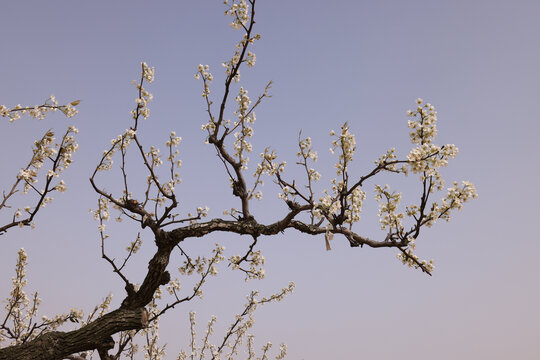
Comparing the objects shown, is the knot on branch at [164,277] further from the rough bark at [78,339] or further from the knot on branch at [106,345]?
the knot on branch at [106,345]

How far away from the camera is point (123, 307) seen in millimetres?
6363

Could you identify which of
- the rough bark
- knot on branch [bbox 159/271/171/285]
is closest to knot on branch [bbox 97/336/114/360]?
the rough bark

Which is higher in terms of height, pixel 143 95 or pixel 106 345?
pixel 143 95

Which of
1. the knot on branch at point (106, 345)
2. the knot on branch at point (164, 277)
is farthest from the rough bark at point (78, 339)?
the knot on branch at point (164, 277)

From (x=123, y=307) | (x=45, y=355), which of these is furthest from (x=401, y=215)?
(x=45, y=355)

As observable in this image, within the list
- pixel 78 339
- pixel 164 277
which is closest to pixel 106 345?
pixel 78 339

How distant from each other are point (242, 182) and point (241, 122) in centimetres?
112

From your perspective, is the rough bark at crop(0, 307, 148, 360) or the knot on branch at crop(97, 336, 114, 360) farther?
the knot on branch at crop(97, 336, 114, 360)

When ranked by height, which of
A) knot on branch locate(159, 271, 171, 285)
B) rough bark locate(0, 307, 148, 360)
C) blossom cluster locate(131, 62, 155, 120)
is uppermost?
blossom cluster locate(131, 62, 155, 120)

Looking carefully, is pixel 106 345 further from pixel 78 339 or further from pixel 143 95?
pixel 143 95

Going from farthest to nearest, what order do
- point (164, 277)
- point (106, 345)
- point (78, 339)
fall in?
point (164, 277), point (106, 345), point (78, 339)

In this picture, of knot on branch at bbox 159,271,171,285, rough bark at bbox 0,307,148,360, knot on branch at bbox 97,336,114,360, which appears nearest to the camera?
rough bark at bbox 0,307,148,360

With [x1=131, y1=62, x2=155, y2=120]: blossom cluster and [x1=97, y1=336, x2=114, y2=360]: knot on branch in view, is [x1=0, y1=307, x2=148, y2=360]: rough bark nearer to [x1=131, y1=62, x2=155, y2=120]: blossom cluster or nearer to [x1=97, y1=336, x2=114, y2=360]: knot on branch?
[x1=97, y1=336, x2=114, y2=360]: knot on branch

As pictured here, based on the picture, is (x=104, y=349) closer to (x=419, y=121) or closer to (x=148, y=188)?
(x=148, y=188)
